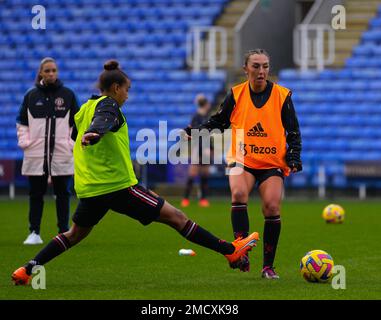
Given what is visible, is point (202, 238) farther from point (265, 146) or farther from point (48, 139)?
point (48, 139)

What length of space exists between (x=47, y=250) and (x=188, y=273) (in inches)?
64.3

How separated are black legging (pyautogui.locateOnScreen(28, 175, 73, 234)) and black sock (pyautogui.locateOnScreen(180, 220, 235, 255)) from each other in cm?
394

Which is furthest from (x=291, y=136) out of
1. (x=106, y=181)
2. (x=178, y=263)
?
(x=178, y=263)

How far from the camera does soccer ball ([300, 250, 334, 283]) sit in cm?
914

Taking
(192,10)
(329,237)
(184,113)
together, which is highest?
(192,10)

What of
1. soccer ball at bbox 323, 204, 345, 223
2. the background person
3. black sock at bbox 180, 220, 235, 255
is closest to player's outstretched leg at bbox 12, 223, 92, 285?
black sock at bbox 180, 220, 235, 255

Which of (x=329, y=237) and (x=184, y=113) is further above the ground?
(x=184, y=113)

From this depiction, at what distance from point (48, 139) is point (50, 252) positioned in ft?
13.6

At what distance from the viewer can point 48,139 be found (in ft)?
42.3

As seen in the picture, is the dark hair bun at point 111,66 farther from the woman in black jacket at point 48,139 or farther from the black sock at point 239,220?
the woman in black jacket at point 48,139

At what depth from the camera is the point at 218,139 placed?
82.3 ft

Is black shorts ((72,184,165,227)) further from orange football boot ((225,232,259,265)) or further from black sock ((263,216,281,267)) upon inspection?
black sock ((263,216,281,267))
